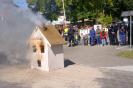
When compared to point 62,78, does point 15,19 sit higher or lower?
higher

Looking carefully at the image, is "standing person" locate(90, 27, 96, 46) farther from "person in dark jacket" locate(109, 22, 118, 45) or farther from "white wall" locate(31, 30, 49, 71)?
"white wall" locate(31, 30, 49, 71)

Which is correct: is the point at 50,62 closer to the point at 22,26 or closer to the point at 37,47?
the point at 37,47

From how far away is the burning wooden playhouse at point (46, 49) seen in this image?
16.0 metres

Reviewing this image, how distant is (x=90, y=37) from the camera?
3009 cm

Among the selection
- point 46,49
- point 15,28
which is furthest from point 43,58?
point 15,28

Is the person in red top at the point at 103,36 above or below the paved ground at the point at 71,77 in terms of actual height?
above

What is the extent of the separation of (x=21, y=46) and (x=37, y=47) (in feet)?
7.01

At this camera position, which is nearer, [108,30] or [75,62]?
[75,62]

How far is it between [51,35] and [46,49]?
736 millimetres

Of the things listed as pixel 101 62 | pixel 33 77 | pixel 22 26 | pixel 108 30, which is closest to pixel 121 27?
pixel 108 30

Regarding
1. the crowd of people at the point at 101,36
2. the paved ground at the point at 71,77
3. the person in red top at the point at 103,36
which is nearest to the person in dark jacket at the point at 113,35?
the crowd of people at the point at 101,36

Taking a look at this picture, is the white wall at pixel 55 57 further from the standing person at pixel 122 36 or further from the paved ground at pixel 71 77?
the standing person at pixel 122 36

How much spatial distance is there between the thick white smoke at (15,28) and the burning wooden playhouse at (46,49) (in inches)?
24.9

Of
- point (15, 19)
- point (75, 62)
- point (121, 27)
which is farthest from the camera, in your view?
point (121, 27)
